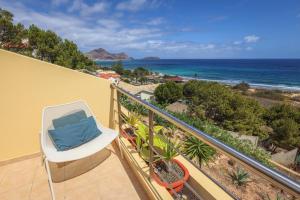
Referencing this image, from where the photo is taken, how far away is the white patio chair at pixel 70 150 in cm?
205

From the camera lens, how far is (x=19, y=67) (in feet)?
8.05

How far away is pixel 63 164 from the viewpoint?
7.98 ft

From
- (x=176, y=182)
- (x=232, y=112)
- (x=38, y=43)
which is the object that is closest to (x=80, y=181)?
(x=176, y=182)

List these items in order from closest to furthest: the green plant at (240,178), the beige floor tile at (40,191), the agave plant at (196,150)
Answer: the beige floor tile at (40,191) → the agave plant at (196,150) → the green plant at (240,178)

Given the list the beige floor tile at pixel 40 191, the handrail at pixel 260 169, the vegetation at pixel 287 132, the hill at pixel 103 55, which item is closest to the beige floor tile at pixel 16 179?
the beige floor tile at pixel 40 191

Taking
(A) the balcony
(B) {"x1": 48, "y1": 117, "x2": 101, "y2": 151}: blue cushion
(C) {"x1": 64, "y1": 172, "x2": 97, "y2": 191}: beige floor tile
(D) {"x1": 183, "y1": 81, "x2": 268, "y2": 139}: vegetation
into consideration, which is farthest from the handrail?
(D) {"x1": 183, "y1": 81, "x2": 268, "y2": 139}: vegetation

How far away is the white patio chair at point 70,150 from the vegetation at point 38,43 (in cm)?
1306

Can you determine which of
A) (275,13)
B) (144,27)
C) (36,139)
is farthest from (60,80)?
(144,27)

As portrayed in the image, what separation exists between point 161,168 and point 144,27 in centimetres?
6169

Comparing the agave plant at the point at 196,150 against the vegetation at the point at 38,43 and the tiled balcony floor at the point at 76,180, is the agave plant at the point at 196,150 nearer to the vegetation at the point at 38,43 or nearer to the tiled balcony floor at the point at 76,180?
the tiled balcony floor at the point at 76,180

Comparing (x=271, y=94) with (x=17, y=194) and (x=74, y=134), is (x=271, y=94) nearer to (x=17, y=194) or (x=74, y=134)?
(x=74, y=134)

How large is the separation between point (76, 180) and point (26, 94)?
1.34 meters

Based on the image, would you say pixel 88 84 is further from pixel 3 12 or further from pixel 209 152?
pixel 3 12

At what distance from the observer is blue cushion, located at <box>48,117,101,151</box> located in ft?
7.52
